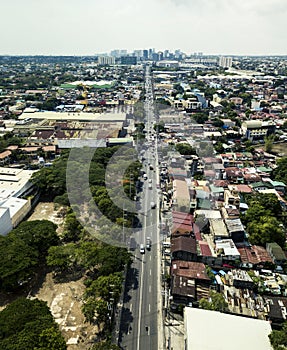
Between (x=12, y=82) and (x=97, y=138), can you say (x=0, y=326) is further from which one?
(x=12, y=82)

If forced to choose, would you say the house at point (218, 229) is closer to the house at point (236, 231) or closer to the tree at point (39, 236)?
the house at point (236, 231)

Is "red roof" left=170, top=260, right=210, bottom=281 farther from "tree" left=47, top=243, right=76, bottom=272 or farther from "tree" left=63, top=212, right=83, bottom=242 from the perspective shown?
"tree" left=63, top=212, right=83, bottom=242

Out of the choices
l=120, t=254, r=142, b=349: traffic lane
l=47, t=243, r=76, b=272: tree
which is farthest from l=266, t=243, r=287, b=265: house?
l=47, t=243, r=76, b=272: tree

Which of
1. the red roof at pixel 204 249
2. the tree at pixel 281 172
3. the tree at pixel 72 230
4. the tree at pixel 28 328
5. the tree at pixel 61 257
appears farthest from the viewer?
the tree at pixel 281 172

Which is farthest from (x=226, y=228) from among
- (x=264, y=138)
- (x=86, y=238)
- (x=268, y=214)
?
(x=264, y=138)

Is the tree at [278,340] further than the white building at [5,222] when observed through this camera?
No

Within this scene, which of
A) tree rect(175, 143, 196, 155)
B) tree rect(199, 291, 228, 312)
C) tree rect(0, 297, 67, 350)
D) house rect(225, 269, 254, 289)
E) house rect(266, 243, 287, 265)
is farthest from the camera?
tree rect(175, 143, 196, 155)

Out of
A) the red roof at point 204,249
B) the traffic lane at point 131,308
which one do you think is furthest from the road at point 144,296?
the red roof at point 204,249
